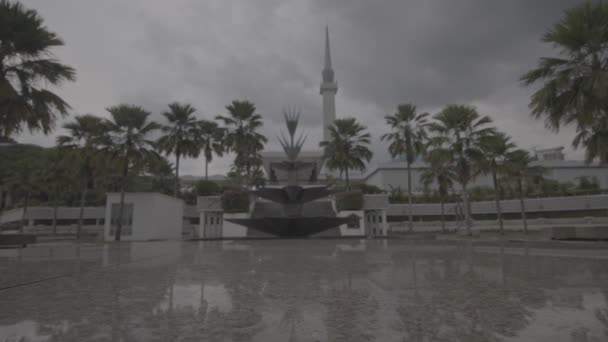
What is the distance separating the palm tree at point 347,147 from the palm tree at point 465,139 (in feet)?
30.0

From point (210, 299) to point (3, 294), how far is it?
2642 millimetres

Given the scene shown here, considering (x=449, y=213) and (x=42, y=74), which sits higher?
(x=42, y=74)

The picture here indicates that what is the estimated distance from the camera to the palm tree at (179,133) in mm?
29781

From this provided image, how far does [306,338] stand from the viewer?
2.41 metres

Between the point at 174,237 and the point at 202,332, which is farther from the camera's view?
the point at 174,237

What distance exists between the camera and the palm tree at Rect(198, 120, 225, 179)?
3103cm

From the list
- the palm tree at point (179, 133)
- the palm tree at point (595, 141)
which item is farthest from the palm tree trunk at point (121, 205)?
the palm tree at point (595, 141)

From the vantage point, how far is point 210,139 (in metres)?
34.0

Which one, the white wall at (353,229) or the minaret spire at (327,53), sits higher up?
the minaret spire at (327,53)

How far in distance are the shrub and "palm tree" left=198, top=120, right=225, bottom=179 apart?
29.8ft

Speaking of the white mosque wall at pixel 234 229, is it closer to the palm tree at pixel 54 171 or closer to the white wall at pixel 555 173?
the palm tree at pixel 54 171

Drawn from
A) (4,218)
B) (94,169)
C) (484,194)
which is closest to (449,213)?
(484,194)

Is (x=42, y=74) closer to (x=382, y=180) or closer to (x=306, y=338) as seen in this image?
(x=306, y=338)

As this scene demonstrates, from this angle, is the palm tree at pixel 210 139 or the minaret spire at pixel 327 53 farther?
the minaret spire at pixel 327 53
